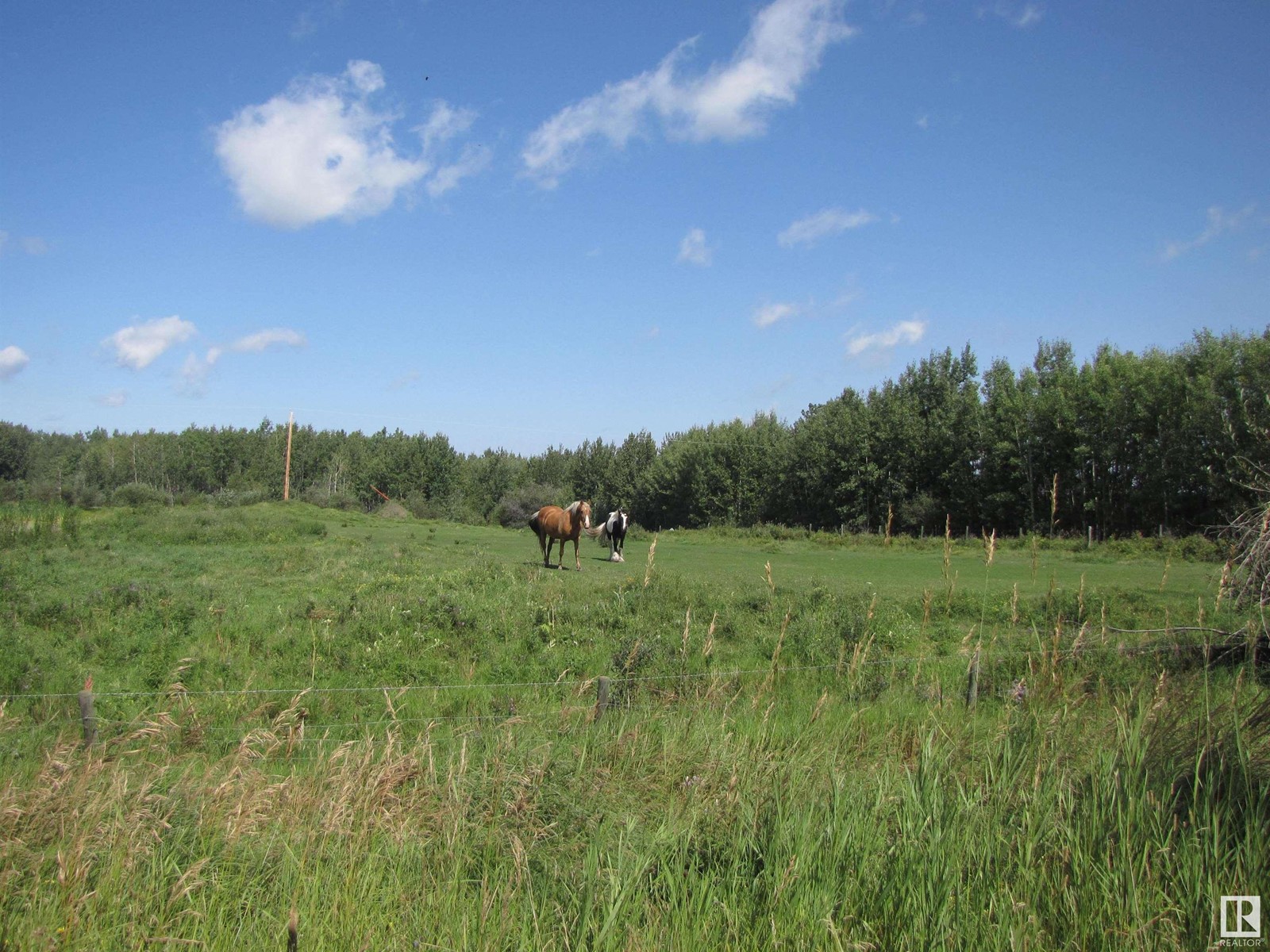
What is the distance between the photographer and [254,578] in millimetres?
17906

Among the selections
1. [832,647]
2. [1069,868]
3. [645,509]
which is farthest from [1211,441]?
[645,509]

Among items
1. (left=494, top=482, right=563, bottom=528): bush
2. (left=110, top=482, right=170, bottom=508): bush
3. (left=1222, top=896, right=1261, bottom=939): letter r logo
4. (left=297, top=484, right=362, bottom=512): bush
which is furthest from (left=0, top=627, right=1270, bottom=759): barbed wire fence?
(left=494, top=482, right=563, bottom=528): bush

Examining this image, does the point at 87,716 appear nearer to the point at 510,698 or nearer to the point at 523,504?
the point at 510,698

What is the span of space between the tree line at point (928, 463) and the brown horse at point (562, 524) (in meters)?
8.66

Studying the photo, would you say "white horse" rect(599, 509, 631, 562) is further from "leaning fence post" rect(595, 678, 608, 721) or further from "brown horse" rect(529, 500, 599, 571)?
"leaning fence post" rect(595, 678, 608, 721)

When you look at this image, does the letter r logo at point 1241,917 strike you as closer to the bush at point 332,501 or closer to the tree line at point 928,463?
the tree line at point 928,463

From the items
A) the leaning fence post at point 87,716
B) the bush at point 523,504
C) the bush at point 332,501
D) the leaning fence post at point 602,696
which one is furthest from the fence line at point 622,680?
the bush at point 523,504

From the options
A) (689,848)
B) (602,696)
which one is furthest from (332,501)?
(689,848)

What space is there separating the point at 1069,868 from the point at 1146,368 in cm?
4323

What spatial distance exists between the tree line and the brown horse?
28.4 ft

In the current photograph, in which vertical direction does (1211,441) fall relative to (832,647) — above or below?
above

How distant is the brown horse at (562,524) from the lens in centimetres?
2228

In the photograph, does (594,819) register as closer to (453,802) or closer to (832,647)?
(453,802)

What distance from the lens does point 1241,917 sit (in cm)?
268
